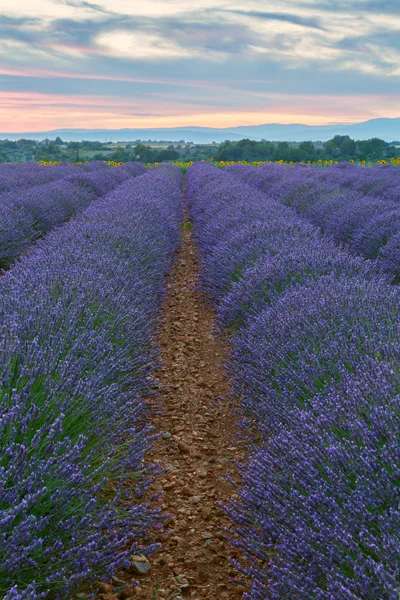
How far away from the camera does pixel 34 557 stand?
1.63 meters

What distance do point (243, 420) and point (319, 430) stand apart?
113 cm

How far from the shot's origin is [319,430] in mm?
2004

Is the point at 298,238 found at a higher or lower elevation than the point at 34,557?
higher

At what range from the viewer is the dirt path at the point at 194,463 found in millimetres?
2316

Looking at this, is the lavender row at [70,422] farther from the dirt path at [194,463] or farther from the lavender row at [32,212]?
the lavender row at [32,212]

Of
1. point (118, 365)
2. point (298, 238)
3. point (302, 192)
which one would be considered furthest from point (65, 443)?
point (302, 192)

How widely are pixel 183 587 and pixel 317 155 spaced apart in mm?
34100

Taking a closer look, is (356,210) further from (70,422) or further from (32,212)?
(70,422)

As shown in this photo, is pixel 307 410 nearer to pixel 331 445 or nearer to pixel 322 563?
pixel 331 445

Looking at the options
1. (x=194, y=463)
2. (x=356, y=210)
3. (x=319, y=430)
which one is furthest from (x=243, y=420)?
(x=356, y=210)

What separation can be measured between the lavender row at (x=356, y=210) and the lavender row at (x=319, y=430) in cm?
198

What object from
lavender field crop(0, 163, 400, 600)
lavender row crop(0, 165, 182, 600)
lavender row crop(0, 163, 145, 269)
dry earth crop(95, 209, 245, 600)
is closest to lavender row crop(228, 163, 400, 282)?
lavender field crop(0, 163, 400, 600)

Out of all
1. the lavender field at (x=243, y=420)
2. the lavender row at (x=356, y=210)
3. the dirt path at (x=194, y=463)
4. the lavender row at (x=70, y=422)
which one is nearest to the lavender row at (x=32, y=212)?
the lavender field at (x=243, y=420)

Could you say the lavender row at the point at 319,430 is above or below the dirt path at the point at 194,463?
above
